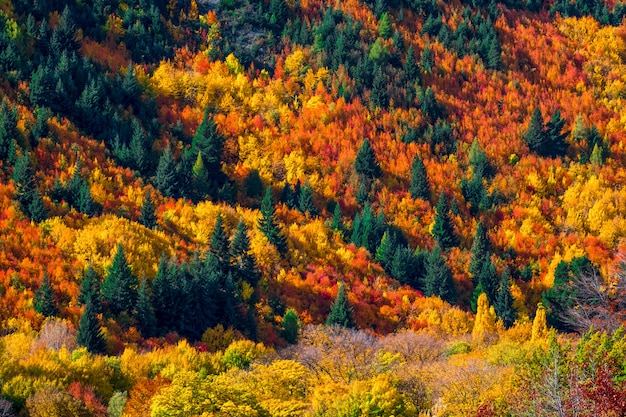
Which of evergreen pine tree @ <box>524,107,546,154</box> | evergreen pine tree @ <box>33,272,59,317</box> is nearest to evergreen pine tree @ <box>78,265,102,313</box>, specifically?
evergreen pine tree @ <box>33,272,59,317</box>

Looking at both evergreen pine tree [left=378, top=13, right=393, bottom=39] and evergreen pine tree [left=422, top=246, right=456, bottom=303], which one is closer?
evergreen pine tree [left=422, top=246, right=456, bottom=303]

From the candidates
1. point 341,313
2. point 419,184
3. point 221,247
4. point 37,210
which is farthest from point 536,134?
point 37,210

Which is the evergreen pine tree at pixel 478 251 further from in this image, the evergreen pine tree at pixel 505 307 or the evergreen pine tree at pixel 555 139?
the evergreen pine tree at pixel 555 139

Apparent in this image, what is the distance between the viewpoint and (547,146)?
127 meters

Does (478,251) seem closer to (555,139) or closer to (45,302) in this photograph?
(555,139)

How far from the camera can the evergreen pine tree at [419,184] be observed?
11669 centimetres

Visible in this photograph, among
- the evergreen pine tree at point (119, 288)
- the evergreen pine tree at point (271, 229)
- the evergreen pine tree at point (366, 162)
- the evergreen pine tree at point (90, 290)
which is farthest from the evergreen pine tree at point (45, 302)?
the evergreen pine tree at point (366, 162)

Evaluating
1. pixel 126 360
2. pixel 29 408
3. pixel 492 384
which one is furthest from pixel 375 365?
pixel 29 408

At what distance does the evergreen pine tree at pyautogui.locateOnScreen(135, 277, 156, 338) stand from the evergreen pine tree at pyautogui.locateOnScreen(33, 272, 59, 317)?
7186mm

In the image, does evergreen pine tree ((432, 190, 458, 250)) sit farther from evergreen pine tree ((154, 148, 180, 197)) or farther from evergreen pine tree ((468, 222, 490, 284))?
evergreen pine tree ((154, 148, 180, 197))

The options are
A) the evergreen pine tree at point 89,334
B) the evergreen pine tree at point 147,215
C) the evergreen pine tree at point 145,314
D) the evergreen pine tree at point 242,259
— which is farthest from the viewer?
the evergreen pine tree at point 147,215

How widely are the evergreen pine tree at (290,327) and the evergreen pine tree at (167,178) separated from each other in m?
26.5

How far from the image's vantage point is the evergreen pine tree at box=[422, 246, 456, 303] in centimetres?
10094

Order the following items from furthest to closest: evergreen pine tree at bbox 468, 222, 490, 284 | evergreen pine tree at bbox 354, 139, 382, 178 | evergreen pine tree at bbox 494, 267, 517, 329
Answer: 1. evergreen pine tree at bbox 354, 139, 382, 178
2. evergreen pine tree at bbox 468, 222, 490, 284
3. evergreen pine tree at bbox 494, 267, 517, 329
